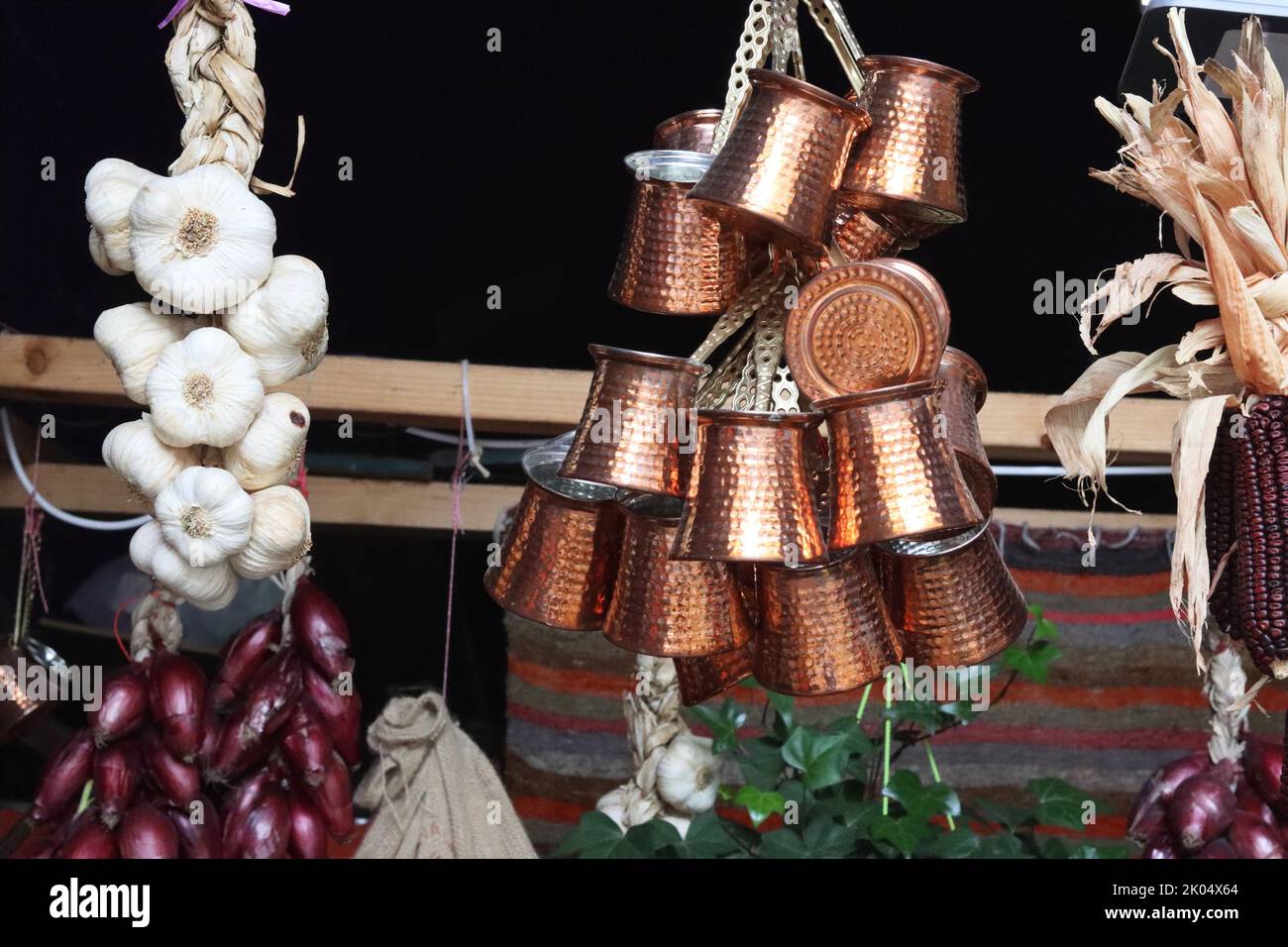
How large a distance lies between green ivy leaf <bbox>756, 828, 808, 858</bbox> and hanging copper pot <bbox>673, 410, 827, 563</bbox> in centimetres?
81

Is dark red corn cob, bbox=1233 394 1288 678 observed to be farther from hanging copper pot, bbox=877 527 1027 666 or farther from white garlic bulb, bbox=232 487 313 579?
white garlic bulb, bbox=232 487 313 579

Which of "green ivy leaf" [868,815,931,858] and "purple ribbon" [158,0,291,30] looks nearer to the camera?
"purple ribbon" [158,0,291,30]

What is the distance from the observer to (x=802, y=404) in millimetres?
1530

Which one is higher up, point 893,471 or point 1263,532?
point 893,471

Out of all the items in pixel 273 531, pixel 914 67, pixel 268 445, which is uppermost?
pixel 914 67

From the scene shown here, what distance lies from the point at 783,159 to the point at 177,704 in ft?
4.67

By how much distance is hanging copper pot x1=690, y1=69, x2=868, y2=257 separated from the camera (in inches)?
54.6

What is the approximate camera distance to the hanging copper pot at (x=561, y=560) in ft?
5.04

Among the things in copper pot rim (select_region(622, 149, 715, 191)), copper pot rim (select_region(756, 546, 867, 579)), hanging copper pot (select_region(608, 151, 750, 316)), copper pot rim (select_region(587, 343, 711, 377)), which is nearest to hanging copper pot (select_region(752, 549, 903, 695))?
copper pot rim (select_region(756, 546, 867, 579))

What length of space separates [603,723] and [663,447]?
135cm

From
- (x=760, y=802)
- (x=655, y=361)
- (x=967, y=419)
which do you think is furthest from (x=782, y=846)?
(x=655, y=361)

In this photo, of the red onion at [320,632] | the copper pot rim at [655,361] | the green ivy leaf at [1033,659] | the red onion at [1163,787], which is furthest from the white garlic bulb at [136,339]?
the red onion at [1163,787]

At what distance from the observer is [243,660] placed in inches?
89.9

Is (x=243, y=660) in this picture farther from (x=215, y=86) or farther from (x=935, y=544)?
(x=935, y=544)
